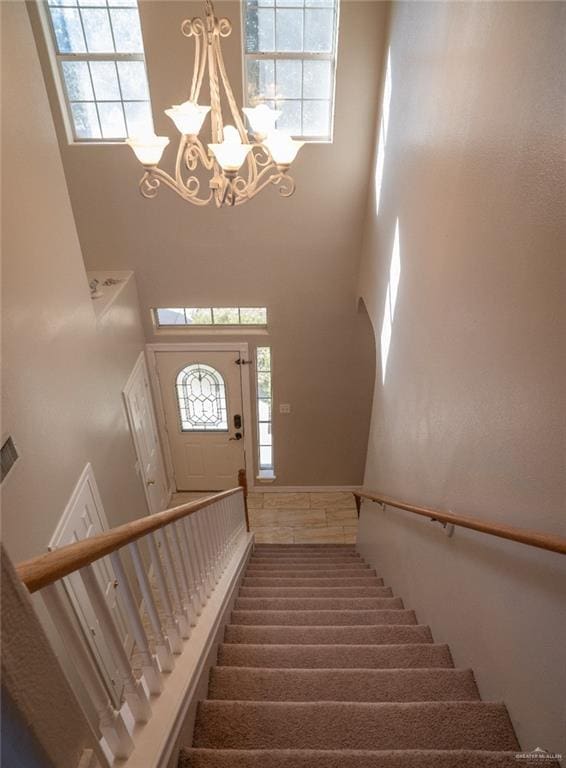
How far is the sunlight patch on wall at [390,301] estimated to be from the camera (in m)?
3.36

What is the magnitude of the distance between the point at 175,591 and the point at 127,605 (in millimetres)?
487

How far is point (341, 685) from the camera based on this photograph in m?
1.86

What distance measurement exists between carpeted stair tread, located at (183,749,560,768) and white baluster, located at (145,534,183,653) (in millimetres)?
323

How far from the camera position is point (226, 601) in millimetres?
2445

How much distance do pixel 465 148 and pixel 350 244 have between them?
9.40ft

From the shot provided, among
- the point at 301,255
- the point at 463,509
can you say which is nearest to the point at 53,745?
the point at 463,509

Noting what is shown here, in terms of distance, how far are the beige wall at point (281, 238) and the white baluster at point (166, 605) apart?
149 inches

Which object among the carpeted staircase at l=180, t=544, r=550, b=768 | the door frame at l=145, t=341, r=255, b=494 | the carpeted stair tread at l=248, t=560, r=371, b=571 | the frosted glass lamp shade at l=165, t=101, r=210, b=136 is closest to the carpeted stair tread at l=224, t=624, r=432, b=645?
the carpeted staircase at l=180, t=544, r=550, b=768

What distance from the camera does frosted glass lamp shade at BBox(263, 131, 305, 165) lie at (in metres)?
2.46

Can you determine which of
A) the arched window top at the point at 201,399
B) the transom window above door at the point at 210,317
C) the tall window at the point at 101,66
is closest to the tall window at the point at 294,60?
the tall window at the point at 101,66

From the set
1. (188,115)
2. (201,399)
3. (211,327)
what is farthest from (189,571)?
(201,399)

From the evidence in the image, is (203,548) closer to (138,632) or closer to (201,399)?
(138,632)

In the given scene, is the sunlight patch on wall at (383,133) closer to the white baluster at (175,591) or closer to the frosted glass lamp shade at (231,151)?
the frosted glass lamp shade at (231,151)

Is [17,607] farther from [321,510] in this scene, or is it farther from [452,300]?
[321,510]
